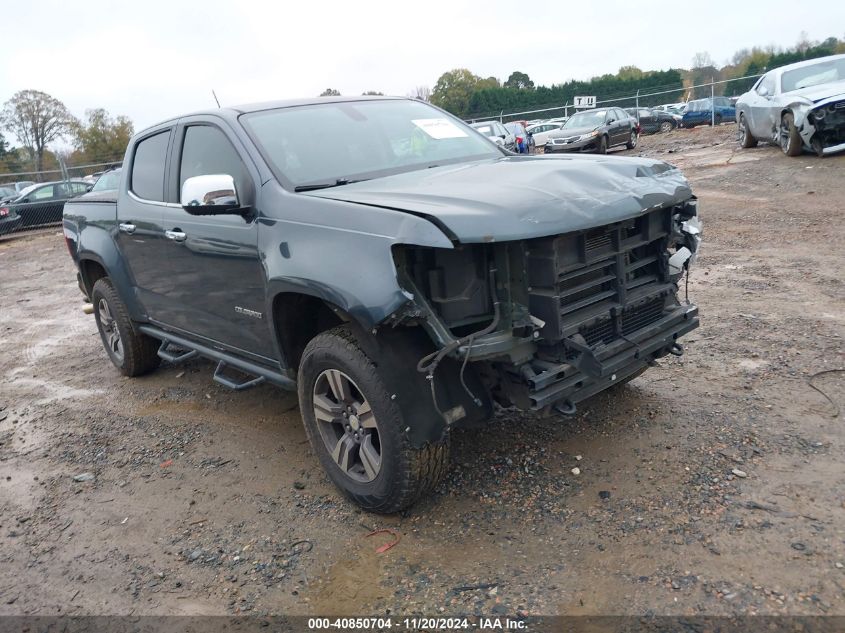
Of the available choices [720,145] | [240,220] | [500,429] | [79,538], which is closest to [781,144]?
[720,145]

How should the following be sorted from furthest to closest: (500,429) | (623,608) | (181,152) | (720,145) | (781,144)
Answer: (720,145)
(781,144)
(181,152)
(500,429)
(623,608)

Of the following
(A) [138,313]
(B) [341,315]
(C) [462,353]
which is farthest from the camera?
(A) [138,313]

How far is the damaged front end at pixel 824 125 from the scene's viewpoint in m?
11.2

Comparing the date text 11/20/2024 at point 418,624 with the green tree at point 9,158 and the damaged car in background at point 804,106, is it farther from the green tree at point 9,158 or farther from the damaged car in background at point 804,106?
the green tree at point 9,158

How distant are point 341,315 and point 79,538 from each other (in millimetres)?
1826

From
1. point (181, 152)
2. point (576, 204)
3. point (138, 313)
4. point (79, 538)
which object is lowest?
point (79, 538)

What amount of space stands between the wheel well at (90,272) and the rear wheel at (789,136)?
1124cm

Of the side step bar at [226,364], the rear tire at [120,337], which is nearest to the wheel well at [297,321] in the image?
the side step bar at [226,364]

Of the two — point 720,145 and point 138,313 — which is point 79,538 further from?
point 720,145

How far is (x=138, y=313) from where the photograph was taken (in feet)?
17.6

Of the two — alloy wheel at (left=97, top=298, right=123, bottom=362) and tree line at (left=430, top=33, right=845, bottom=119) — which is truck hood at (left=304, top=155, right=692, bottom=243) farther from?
tree line at (left=430, top=33, right=845, bottom=119)

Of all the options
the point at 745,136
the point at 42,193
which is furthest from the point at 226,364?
the point at 42,193

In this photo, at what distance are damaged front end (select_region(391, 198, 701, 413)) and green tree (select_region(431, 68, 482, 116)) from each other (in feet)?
177

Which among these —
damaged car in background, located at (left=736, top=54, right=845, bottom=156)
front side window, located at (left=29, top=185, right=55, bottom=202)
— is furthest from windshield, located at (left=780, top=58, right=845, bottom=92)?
front side window, located at (left=29, top=185, right=55, bottom=202)
